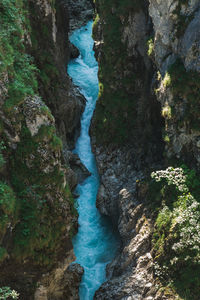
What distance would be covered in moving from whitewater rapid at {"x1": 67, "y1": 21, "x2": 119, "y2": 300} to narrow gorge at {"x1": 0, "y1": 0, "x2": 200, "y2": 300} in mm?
62

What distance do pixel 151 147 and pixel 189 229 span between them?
5801mm

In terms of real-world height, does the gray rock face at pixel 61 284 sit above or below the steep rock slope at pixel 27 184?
below

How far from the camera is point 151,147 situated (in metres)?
15.7

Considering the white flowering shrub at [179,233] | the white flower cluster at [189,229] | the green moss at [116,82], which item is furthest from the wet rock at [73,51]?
the white flower cluster at [189,229]

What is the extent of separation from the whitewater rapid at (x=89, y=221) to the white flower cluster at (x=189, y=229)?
4.84m

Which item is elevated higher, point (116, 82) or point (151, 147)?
point (116, 82)

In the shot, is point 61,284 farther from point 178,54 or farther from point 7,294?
point 178,54

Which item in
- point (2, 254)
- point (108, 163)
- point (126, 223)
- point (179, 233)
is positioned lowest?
point (2, 254)

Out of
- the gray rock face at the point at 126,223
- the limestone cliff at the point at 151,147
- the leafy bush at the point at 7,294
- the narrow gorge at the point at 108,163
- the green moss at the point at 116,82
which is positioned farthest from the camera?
the green moss at the point at 116,82

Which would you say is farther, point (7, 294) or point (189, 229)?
point (189, 229)

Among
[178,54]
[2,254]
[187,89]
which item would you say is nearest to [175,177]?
[187,89]

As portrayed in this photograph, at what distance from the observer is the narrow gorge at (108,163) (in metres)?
10.0

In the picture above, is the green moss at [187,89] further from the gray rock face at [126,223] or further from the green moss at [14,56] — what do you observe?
the green moss at [14,56]

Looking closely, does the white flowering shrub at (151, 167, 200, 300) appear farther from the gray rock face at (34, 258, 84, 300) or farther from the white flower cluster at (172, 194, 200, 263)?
the gray rock face at (34, 258, 84, 300)
